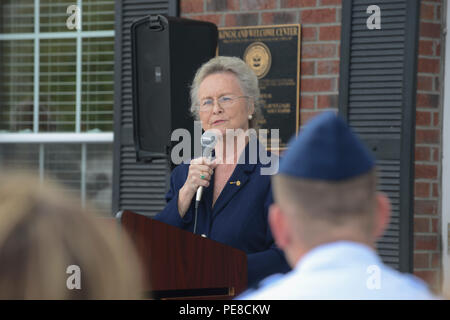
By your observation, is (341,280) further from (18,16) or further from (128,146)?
(18,16)

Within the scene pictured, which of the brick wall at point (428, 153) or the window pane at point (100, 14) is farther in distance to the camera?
the window pane at point (100, 14)

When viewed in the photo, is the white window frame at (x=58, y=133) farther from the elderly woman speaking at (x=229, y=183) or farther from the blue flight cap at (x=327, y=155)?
the blue flight cap at (x=327, y=155)

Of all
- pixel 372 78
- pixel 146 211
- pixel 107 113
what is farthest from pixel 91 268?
pixel 107 113

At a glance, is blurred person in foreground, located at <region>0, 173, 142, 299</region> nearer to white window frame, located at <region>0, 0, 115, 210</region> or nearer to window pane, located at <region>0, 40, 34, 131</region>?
white window frame, located at <region>0, 0, 115, 210</region>

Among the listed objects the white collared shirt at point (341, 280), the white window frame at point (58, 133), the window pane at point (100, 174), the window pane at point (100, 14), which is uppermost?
the window pane at point (100, 14)

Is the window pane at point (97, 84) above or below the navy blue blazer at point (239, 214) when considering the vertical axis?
above

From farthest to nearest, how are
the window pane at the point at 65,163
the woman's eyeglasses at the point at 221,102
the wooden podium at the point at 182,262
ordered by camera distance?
the window pane at the point at 65,163, the woman's eyeglasses at the point at 221,102, the wooden podium at the point at 182,262

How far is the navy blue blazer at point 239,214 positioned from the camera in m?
2.56

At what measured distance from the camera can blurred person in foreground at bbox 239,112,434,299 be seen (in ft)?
3.27

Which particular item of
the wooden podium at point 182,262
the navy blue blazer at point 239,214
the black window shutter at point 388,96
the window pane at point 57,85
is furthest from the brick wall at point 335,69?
the wooden podium at point 182,262

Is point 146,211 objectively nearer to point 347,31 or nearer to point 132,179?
point 132,179

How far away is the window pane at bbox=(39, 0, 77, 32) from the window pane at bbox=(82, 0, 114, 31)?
0.20m

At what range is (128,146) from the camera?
16.4 ft

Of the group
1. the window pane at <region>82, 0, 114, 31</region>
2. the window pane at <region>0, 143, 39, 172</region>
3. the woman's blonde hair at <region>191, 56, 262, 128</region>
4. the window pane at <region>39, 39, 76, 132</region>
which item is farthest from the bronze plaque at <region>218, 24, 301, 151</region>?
the window pane at <region>0, 143, 39, 172</region>
